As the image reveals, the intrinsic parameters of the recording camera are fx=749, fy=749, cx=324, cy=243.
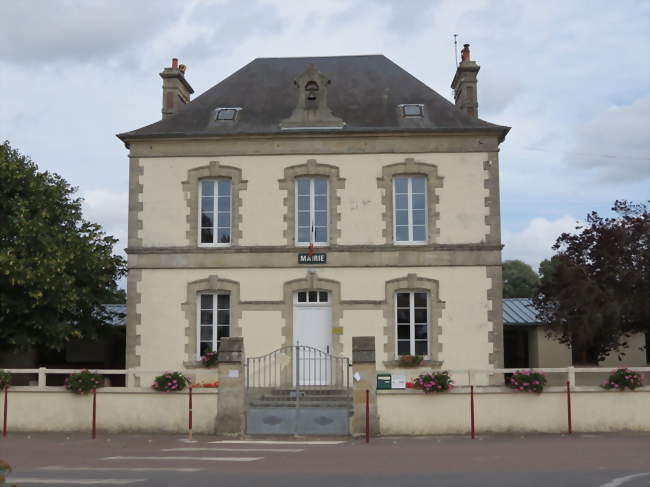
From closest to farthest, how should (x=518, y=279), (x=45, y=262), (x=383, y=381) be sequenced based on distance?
(x=383, y=381) → (x=45, y=262) → (x=518, y=279)

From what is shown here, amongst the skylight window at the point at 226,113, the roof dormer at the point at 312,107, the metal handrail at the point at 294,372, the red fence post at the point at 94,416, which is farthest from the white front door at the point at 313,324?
the red fence post at the point at 94,416

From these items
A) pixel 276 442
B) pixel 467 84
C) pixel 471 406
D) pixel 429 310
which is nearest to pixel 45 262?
pixel 276 442

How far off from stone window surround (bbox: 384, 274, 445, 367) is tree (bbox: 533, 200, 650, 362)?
311 cm

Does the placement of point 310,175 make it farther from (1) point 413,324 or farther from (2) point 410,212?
(1) point 413,324

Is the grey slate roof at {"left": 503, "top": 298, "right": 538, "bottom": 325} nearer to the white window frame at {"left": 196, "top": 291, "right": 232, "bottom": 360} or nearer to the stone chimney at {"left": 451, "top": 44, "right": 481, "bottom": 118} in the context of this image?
the stone chimney at {"left": 451, "top": 44, "right": 481, "bottom": 118}

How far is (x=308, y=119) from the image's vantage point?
769 inches

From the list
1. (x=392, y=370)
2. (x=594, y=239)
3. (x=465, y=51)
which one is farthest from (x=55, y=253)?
(x=594, y=239)

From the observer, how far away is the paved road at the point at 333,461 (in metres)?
9.22

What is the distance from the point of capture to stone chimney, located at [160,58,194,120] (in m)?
21.1

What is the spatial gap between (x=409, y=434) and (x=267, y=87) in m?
10.9

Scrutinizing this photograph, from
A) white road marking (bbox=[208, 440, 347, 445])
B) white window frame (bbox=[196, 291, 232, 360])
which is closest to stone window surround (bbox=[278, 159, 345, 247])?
white window frame (bbox=[196, 291, 232, 360])

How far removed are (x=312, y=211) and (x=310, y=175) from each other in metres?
0.94

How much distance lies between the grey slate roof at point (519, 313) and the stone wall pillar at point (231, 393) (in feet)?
36.4

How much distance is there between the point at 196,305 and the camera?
749 inches
